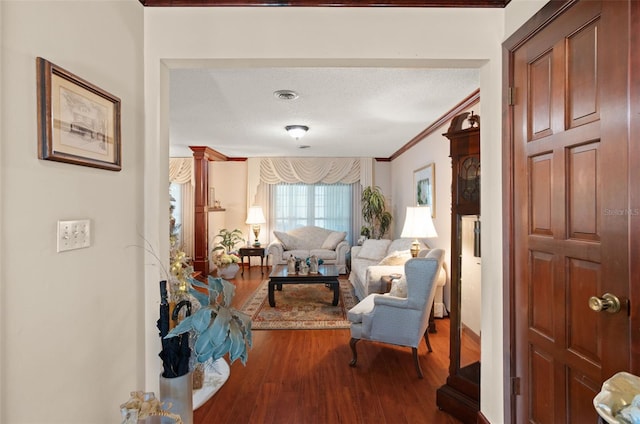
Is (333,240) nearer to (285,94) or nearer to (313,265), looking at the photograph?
(313,265)

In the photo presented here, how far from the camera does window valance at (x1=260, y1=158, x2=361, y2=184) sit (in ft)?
23.1

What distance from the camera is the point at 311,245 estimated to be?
6734 millimetres

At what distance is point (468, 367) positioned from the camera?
2.08 metres

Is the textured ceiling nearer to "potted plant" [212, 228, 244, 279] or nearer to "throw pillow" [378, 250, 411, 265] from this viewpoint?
"throw pillow" [378, 250, 411, 265]

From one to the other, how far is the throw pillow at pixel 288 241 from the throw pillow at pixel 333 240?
504 millimetres

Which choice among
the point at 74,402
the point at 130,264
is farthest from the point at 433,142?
the point at 74,402

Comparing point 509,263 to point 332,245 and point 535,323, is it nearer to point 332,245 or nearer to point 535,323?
point 535,323

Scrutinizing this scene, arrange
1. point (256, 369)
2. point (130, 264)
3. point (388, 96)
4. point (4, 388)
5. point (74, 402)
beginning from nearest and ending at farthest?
point (4, 388), point (74, 402), point (130, 264), point (256, 369), point (388, 96)

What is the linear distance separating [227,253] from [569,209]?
239 inches

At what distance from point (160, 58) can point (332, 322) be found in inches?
118

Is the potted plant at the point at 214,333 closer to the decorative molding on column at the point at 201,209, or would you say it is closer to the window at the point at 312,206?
the decorative molding on column at the point at 201,209

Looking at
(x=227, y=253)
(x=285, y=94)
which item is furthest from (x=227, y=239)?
(x=285, y=94)

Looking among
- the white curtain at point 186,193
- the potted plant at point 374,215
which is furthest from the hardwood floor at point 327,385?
the white curtain at point 186,193

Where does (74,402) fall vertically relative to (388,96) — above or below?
below
